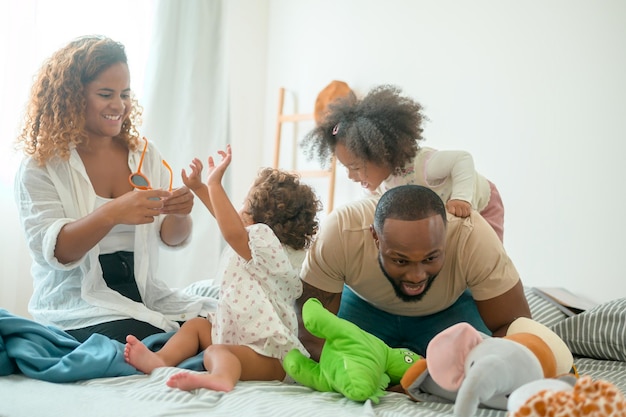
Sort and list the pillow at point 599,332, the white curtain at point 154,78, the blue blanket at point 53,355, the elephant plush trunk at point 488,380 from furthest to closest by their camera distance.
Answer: the white curtain at point 154,78 → the pillow at point 599,332 → the blue blanket at point 53,355 → the elephant plush trunk at point 488,380

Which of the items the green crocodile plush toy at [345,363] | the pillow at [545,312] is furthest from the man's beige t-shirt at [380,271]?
the pillow at [545,312]

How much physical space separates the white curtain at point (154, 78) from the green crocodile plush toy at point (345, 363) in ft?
5.13

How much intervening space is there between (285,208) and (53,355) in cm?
60

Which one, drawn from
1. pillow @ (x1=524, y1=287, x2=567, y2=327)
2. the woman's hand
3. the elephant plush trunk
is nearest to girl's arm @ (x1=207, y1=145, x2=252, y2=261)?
the woman's hand

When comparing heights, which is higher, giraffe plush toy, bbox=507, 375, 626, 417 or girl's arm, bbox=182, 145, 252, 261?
girl's arm, bbox=182, 145, 252, 261

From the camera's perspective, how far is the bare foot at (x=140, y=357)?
1.37 meters

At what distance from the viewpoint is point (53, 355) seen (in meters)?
1.37

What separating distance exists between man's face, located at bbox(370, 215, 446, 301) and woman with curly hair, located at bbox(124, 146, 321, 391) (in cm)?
26

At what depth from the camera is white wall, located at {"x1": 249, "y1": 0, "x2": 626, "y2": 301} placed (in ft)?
7.79

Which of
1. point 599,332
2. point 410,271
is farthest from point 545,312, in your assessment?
point 410,271

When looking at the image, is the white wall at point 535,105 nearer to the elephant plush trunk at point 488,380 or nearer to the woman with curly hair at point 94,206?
the woman with curly hair at point 94,206

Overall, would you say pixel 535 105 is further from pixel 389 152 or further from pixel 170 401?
pixel 170 401

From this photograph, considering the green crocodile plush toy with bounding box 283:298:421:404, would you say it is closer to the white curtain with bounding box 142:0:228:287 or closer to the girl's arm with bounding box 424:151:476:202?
the girl's arm with bounding box 424:151:476:202

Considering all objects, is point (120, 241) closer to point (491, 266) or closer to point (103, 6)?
point (491, 266)
